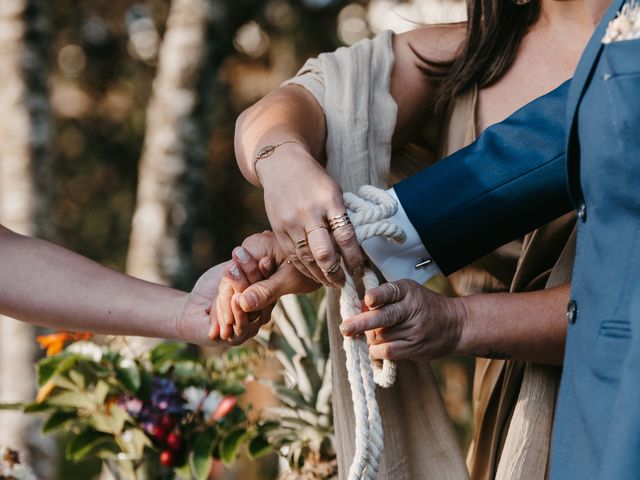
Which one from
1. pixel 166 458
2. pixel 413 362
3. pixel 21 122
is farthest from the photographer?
pixel 21 122

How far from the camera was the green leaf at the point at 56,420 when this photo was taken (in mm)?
2500

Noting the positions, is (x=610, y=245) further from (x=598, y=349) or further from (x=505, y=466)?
(x=505, y=466)

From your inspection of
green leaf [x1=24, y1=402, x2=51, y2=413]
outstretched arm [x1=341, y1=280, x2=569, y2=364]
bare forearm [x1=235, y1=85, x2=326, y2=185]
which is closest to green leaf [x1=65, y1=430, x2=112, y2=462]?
green leaf [x1=24, y1=402, x2=51, y2=413]

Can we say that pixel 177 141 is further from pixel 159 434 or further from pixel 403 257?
pixel 403 257

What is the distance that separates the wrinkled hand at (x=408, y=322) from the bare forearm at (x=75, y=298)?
1.80ft

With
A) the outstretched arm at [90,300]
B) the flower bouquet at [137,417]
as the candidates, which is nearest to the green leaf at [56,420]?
the flower bouquet at [137,417]

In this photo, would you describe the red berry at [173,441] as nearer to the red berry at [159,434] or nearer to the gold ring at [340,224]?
the red berry at [159,434]

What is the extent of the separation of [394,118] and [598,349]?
2.73 feet

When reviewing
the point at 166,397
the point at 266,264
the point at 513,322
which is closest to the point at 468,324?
the point at 513,322

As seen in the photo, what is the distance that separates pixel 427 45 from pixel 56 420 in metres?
1.49

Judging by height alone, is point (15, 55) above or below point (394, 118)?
above

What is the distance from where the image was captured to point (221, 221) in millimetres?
10883

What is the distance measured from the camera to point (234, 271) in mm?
1740

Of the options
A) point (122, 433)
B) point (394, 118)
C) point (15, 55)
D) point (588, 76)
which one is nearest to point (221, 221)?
point (15, 55)
